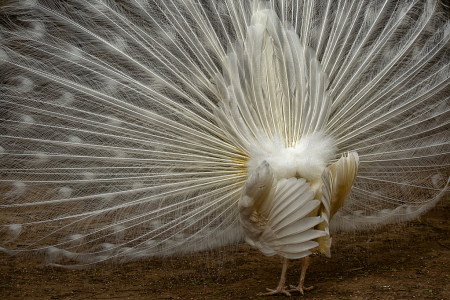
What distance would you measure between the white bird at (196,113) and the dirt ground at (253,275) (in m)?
0.44

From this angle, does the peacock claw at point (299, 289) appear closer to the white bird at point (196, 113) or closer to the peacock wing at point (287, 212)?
the white bird at point (196, 113)

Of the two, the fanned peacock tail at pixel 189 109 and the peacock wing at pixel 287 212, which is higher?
the fanned peacock tail at pixel 189 109

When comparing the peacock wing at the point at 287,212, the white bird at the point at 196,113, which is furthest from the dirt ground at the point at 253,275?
the peacock wing at the point at 287,212

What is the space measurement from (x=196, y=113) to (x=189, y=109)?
3.1 inches

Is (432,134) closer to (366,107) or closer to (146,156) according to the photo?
(366,107)

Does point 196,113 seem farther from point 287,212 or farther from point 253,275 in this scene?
point 253,275

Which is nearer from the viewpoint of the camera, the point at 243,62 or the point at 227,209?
the point at 243,62

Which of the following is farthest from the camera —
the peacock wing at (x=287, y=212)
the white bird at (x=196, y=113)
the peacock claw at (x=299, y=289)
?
the peacock claw at (x=299, y=289)

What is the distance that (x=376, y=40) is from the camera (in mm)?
4676

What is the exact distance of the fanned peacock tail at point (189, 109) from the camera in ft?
13.7

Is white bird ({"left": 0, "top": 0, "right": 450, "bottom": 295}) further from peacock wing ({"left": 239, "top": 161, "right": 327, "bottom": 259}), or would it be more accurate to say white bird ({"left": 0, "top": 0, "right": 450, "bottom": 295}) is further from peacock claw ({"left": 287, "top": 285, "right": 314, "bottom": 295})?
peacock wing ({"left": 239, "top": 161, "right": 327, "bottom": 259})

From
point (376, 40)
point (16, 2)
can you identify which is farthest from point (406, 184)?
point (16, 2)

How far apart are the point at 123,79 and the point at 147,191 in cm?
110

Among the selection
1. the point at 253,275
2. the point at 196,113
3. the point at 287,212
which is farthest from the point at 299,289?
the point at 196,113
